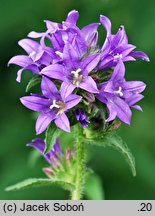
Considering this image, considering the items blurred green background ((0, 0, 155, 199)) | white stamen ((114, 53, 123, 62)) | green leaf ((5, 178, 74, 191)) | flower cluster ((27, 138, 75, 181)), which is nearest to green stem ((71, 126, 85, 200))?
green leaf ((5, 178, 74, 191))

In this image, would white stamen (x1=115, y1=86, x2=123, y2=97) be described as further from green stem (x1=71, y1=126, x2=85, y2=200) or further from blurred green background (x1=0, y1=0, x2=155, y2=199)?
blurred green background (x1=0, y1=0, x2=155, y2=199)

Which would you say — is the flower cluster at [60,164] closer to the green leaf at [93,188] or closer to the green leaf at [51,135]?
the green leaf at [93,188]

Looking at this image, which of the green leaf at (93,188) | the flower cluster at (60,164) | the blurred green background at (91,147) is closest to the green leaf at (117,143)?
the flower cluster at (60,164)

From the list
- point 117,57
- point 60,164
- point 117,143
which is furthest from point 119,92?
point 60,164

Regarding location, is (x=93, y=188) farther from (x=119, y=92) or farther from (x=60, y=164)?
(x=119, y=92)

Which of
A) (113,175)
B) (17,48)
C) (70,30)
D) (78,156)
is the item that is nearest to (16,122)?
(17,48)

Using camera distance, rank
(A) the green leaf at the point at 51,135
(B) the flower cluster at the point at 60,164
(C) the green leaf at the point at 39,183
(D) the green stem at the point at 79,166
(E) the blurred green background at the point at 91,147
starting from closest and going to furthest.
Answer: (A) the green leaf at the point at 51,135 → (C) the green leaf at the point at 39,183 → (D) the green stem at the point at 79,166 → (B) the flower cluster at the point at 60,164 → (E) the blurred green background at the point at 91,147
